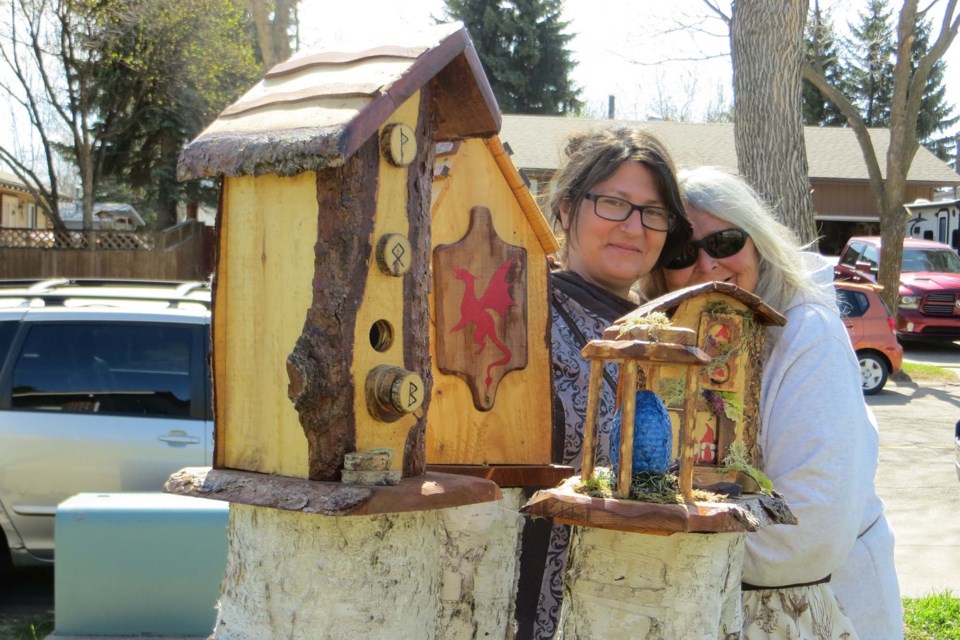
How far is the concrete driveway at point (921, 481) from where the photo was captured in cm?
616

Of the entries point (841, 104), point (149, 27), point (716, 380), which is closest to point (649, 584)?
point (716, 380)

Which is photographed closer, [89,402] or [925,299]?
[89,402]

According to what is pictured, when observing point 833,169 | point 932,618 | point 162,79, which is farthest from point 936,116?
point 932,618

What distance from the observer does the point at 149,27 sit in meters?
18.3

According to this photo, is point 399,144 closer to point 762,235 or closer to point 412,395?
point 412,395

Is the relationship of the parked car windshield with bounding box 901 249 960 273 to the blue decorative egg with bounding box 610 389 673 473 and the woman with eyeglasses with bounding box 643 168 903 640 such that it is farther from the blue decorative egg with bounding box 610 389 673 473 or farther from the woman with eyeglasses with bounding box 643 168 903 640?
the blue decorative egg with bounding box 610 389 673 473

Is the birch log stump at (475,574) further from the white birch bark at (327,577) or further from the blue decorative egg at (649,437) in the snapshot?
the blue decorative egg at (649,437)

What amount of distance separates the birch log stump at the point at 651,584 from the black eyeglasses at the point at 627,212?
3.06ft

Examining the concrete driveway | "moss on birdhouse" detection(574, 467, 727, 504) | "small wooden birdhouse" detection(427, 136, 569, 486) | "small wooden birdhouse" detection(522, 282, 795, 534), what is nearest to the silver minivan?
"small wooden birdhouse" detection(427, 136, 569, 486)

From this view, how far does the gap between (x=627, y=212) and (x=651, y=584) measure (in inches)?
41.9

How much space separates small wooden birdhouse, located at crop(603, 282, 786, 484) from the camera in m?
2.01

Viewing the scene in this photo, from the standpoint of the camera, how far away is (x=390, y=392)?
5.89 ft

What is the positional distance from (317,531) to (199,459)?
376 cm

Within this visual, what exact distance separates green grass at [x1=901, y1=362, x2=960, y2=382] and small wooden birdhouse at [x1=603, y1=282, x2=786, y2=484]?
1377cm
